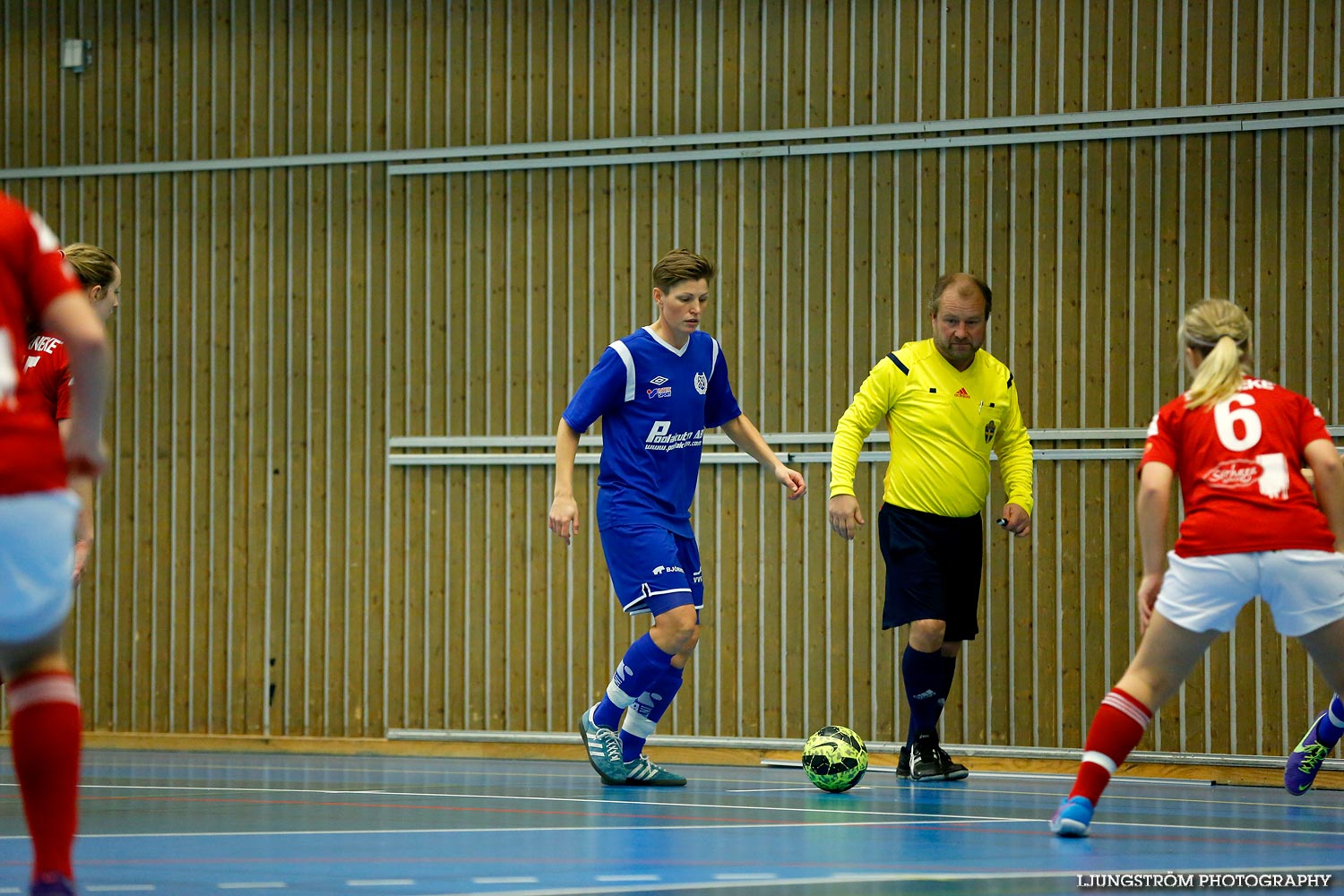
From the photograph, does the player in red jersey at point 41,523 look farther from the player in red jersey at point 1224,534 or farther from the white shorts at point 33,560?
the player in red jersey at point 1224,534

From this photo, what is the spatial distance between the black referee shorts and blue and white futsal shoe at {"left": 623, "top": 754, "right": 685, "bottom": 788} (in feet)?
3.62

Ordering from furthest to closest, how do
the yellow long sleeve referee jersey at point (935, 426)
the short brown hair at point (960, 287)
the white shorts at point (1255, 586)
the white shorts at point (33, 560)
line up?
the yellow long sleeve referee jersey at point (935, 426) → the short brown hair at point (960, 287) → the white shorts at point (1255, 586) → the white shorts at point (33, 560)

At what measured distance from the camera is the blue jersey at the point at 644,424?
6492 millimetres

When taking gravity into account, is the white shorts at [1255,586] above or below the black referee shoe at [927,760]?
above

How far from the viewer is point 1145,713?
4719mm

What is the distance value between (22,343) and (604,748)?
379 centimetres

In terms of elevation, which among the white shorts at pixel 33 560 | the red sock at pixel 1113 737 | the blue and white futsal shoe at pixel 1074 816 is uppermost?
the white shorts at pixel 33 560

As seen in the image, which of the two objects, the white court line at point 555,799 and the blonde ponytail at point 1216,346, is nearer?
the blonde ponytail at point 1216,346

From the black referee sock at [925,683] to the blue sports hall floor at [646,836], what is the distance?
0.99 ft

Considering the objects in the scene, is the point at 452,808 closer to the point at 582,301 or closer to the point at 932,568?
the point at 932,568

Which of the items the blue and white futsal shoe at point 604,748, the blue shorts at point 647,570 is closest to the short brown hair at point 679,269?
the blue shorts at point 647,570

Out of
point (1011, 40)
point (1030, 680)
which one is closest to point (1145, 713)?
point (1030, 680)

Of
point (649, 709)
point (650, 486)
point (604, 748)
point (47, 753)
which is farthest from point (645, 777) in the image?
point (47, 753)

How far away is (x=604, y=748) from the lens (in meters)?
6.64
